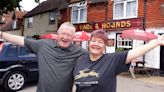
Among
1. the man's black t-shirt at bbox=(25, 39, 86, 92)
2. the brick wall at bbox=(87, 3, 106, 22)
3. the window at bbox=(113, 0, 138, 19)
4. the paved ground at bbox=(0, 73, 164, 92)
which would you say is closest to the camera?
the man's black t-shirt at bbox=(25, 39, 86, 92)

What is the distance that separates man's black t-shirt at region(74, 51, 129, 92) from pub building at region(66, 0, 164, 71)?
1426 centimetres

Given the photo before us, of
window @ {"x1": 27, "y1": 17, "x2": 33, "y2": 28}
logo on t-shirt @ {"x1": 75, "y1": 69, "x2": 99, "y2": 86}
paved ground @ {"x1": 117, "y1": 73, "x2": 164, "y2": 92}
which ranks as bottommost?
paved ground @ {"x1": 117, "y1": 73, "x2": 164, "y2": 92}

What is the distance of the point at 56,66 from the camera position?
12.0 ft

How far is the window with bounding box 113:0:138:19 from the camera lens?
19953 mm

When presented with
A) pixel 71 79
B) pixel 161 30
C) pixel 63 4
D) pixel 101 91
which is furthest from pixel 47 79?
pixel 63 4

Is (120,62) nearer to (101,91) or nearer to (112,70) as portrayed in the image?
(112,70)

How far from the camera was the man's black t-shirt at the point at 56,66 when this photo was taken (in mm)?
3604

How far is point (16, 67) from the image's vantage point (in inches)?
400

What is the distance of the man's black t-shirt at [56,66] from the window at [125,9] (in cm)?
1633

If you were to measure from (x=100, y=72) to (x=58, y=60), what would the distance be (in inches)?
22.2

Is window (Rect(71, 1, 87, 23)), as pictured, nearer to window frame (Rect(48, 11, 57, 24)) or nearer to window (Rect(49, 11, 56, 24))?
window frame (Rect(48, 11, 57, 24))

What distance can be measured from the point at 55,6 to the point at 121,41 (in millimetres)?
12161

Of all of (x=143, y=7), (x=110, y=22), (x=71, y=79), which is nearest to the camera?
(x=71, y=79)

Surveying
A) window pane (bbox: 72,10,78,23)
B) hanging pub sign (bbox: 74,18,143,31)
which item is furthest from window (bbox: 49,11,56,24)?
hanging pub sign (bbox: 74,18,143,31)
